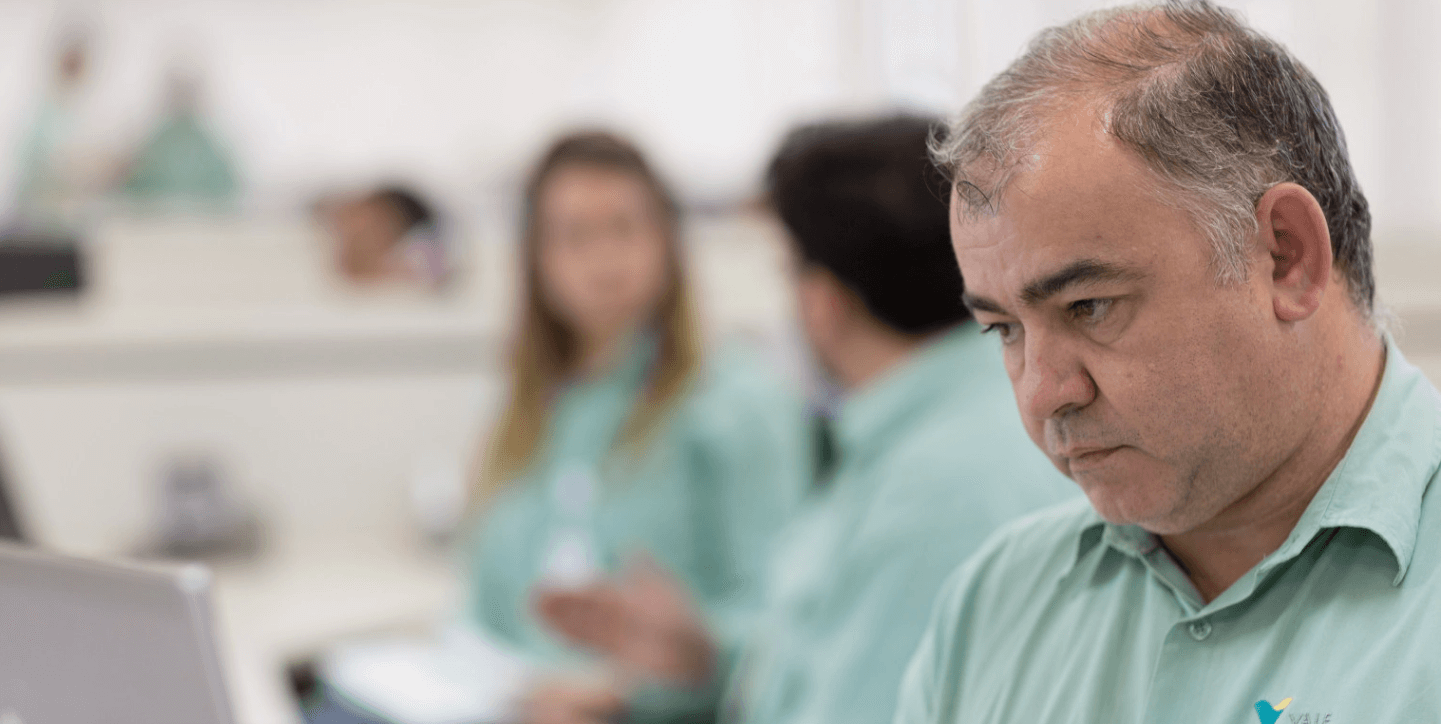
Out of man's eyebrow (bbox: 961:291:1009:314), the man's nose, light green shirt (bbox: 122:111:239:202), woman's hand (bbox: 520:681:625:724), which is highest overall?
light green shirt (bbox: 122:111:239:202)

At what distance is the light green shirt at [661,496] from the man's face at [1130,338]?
115 cm

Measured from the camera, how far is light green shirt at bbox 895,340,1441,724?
627 mm

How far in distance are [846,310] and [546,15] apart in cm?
820

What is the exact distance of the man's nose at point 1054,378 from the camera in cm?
68

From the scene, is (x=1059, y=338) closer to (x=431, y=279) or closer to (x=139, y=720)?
(x=139, y=720)

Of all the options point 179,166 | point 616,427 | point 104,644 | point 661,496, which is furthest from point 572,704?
point 179,166

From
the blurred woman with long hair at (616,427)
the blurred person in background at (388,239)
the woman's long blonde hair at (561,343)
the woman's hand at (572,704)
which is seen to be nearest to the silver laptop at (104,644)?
the woman's hand at (572,704)

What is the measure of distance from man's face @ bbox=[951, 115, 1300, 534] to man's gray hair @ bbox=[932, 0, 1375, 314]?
0.01 meters

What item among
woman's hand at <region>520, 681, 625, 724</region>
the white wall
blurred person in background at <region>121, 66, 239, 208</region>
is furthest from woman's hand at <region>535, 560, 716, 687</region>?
the white wall

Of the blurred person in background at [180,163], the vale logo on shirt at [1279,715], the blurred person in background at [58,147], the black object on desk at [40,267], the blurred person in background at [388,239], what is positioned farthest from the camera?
the blurred person in background at [180,163]

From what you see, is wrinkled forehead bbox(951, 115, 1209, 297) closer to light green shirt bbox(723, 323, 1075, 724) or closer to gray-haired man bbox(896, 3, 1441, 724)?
gray-haired man bbox(896, 3, 1441, 724)

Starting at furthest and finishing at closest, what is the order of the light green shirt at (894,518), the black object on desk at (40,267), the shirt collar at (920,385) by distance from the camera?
the black object on desk at (40,267), the shirt collar at (920,385), the light green shirt at (894,518)

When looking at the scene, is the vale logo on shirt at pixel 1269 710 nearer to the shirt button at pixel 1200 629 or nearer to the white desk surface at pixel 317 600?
the shirt button at pixel 1200 629

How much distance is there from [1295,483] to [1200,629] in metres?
0.10
